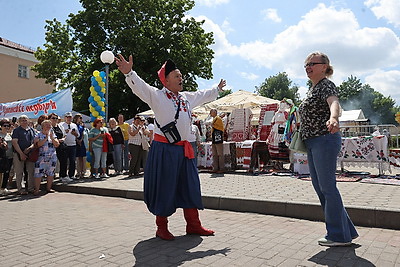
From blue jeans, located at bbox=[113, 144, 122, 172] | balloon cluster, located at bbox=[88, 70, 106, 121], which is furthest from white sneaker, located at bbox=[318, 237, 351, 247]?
balloon cluster, located at bbox=[88, 70, 106, 121]

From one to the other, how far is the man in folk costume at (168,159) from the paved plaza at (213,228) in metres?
0.34

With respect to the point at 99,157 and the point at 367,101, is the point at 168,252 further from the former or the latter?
the point at 367,101

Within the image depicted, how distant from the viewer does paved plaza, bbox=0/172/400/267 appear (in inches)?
128

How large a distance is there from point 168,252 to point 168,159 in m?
1.03

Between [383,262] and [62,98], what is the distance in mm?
12443

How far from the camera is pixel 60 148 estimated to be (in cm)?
942

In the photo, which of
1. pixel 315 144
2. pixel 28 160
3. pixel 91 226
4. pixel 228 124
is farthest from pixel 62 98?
pixel 315 144

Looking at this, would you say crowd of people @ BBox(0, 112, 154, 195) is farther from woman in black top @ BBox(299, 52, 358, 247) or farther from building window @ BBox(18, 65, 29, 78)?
building window @ BBox(18, 65, 29, 78)

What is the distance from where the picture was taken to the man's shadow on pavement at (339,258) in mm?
3059

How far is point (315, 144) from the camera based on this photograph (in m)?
3.64

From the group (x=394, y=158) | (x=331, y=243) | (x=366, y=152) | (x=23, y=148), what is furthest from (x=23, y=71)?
(x=331, y=243)

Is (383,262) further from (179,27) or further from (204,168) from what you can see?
(179,27)

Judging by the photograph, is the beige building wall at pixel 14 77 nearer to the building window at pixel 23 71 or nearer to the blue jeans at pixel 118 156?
the building window at pixel 23 71

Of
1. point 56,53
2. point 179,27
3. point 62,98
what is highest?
point 179,27
